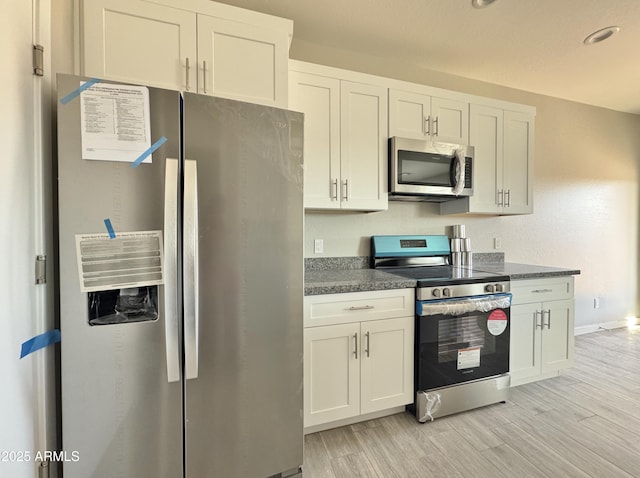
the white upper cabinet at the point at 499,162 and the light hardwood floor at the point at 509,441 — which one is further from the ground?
the white upper cabinet at the point at 499,162

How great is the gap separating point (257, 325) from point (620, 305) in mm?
4859

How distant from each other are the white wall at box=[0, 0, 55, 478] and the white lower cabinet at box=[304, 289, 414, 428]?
115 centimetres

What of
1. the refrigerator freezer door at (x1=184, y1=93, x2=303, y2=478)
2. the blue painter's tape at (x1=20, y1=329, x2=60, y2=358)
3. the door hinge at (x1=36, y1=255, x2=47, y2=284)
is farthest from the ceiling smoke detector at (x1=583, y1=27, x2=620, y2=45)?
the blue painter's tape at (x1=20, y1=329, x2=60, y2=358)

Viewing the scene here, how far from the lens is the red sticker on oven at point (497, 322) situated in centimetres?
206

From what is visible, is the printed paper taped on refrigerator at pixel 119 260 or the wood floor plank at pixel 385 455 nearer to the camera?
the printed paper taped on refrigerator at pixel 119 260

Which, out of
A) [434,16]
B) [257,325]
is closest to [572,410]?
[257,325]

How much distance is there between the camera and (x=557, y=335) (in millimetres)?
2391

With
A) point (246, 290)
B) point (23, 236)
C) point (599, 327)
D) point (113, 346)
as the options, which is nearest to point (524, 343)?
point (246, 290)

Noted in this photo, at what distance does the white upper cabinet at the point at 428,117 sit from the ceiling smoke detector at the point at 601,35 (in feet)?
3.14

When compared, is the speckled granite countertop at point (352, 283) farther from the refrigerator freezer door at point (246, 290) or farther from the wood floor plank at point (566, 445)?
the wood floor plank at point (566, 445)

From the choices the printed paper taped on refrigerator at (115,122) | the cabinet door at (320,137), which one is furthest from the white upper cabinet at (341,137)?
the printed paper taped on refrigerator at (115,122)

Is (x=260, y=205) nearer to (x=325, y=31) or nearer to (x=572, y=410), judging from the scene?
(x=325, y=31)

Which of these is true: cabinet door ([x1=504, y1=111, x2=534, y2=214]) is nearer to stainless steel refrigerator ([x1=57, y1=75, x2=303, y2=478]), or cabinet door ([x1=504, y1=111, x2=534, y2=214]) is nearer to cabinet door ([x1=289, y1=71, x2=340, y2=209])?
cabinet door ([x1=289, y1=71, x2=340, y2=209])

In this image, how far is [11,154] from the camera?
3.30 feet
